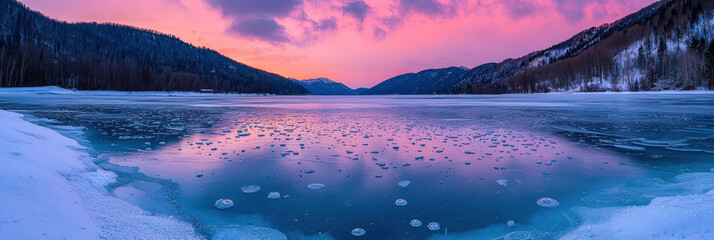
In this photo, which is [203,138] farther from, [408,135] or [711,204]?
[711,204]

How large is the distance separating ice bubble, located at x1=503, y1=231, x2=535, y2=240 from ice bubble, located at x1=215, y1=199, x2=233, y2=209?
10.4 feet

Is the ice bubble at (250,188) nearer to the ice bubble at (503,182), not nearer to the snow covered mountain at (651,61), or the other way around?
the ice bubble at (503,182)

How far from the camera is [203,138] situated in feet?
30.2

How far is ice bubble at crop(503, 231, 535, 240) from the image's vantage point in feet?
10.7

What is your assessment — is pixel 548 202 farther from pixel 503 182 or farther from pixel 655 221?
pixel 655 221

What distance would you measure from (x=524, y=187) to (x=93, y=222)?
5.14 metres

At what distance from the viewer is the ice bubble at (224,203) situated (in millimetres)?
4098

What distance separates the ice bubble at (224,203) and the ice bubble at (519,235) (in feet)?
10.4

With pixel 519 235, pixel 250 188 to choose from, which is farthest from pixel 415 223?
pixel 250 188

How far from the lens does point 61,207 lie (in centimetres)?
311

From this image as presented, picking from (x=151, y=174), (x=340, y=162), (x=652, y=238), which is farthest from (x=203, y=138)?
(x=652, y=238)

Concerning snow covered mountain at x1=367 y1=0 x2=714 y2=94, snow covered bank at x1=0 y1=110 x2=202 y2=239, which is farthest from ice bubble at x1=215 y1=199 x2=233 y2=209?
snow covered mountain at x1=367 y1=0 x2=714 y2=94

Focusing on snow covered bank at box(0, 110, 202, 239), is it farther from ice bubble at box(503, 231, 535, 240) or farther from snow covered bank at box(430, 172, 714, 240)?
ice bubble at box(503, 231, 535, 240)

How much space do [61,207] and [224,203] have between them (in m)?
1.55
